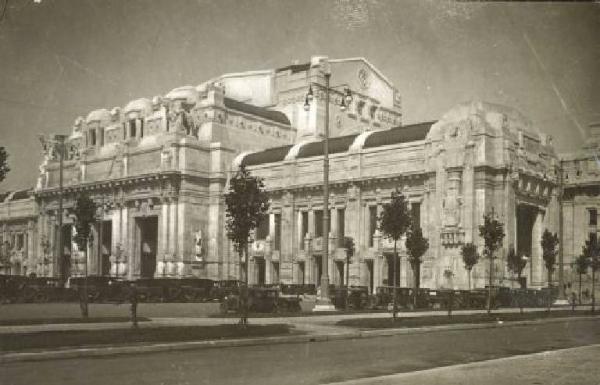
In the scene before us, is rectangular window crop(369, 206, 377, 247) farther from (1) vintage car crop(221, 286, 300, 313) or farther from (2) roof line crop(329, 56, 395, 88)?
(1) vintage car crop(221, 286, 300, 313)

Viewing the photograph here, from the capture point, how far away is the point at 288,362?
15.8 metres

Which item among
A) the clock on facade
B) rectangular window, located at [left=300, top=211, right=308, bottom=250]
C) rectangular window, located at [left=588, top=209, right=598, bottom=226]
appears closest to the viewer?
rectangular window, located at [left=300, top=211, right=308, bottom=250]

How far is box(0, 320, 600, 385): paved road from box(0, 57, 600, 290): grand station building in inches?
1225

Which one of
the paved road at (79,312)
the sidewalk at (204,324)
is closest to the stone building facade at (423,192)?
the paved road at (79,312)

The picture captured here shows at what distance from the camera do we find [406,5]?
64.9 ft

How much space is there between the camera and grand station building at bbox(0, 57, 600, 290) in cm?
5625

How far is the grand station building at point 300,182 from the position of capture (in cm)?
5625

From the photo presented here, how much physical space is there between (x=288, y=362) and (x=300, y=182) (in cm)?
5221

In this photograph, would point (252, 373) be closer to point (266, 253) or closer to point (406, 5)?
point (406, 5)

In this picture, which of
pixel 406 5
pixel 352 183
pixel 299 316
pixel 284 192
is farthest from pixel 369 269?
pixel 406 5

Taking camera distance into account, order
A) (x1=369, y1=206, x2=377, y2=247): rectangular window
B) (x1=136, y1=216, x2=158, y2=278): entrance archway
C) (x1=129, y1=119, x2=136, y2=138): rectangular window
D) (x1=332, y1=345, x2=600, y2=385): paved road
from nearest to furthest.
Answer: (x1=332, y1=345, x2=600, y2=385): paved road
(x1=369, y1=206, x2=377, y2=247): rectangular window
(x1=136, y1=216, x2=158, y2=278): entrance archway
(x1=129, y1=119, x2=136, y2=138): rectangular window

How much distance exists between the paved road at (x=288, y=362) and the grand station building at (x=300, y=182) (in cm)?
3112

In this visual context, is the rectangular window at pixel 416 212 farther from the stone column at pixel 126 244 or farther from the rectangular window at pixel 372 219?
the stone column at pixel 126 244

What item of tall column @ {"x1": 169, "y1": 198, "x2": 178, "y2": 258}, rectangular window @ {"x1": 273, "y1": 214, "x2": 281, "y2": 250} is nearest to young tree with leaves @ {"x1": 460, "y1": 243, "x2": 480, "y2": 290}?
rectangular window @ {"x1": 273, "y1": 214, "x2": 281, "y2": 250}
